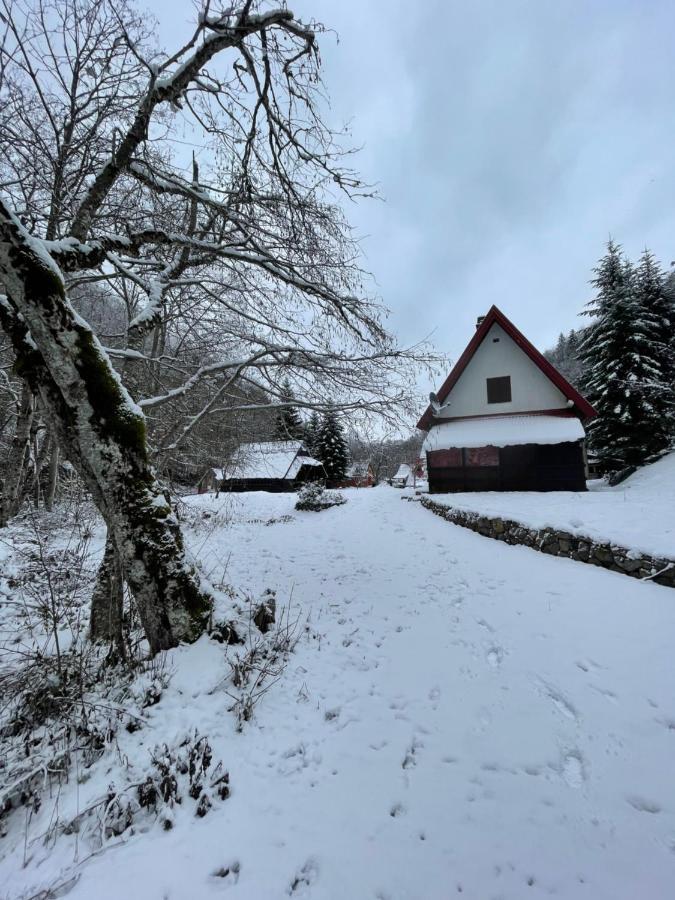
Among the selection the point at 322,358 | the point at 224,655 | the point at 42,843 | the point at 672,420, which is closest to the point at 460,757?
the point at 224,655

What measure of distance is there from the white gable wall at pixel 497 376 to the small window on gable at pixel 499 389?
123 mm

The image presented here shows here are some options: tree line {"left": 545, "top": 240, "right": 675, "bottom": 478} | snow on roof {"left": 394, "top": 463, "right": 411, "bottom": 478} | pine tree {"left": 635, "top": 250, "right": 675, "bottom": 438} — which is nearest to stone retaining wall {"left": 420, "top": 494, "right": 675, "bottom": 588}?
tree line {"left": 545, "top": 240, "right": 675, "bottom": 478}

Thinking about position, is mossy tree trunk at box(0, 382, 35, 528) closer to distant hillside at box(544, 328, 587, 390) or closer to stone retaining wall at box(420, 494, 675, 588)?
stone retaining wall at box(420, 494, 675, 588)

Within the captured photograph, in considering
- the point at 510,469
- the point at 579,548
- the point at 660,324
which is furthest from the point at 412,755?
the point at 660,324

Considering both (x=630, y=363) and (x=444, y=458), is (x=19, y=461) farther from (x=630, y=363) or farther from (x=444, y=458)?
(x=630, y=363)

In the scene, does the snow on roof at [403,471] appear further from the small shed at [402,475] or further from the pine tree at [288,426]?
the pine tree at [288,426]

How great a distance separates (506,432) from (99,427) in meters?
12.1

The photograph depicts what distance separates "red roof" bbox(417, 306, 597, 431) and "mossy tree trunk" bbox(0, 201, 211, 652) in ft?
33.9

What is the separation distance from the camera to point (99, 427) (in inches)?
116

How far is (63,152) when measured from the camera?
15.8 ft

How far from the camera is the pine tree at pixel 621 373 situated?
1444 centimetres

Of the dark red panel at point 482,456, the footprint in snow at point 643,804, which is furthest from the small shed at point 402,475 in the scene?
the footprint in snow at point 643,804

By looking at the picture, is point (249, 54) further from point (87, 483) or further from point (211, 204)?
point (87, 483)

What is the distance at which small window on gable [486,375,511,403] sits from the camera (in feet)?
43.0
